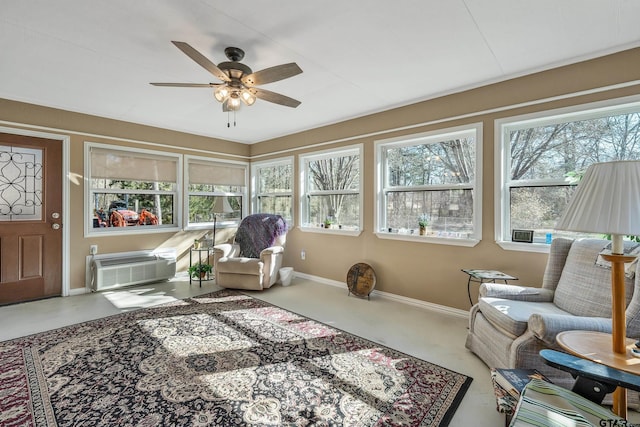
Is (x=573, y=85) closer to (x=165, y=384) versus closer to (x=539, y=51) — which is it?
(x=539, y=51)

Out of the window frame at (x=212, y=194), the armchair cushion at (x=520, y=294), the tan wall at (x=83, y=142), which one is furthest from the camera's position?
the window frame at (x=212, y=194)

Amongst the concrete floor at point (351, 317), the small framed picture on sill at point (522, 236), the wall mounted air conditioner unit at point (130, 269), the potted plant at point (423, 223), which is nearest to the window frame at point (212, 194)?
the wall mounted air conditioner unit at point (130, 269)

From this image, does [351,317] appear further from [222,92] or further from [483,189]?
[222,92]

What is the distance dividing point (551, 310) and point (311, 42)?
8.98 feet

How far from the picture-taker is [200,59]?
205 cm

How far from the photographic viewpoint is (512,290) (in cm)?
237

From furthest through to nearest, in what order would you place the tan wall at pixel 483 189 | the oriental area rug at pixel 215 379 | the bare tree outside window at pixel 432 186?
the bare tree outside window at pixel 432 186 < the tan wall at pixel 483 189 < the oriental area rug at pixel 215 379

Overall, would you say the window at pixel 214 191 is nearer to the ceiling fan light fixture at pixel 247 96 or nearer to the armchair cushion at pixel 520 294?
the ceiling fan light fixture at pixel 247 96

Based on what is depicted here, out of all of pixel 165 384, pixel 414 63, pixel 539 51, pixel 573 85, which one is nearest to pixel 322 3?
pixel 414 63

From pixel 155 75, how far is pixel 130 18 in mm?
927

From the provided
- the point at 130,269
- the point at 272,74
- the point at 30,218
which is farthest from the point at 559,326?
the point at 30,218

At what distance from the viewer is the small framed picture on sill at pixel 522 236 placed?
285cm

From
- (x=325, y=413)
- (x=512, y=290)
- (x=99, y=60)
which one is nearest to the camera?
(x=325, y=413)

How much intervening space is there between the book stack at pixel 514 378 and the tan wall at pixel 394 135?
4.74 ft
